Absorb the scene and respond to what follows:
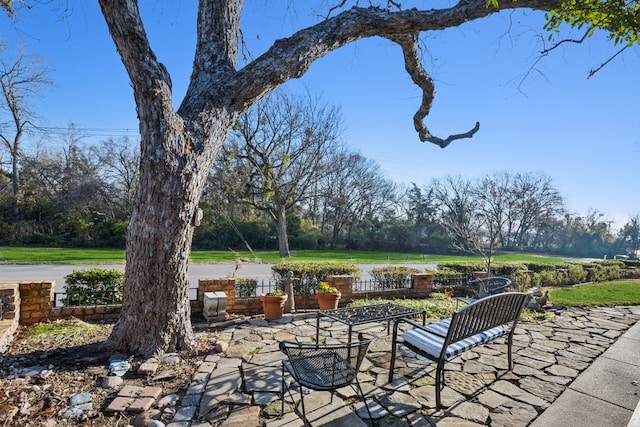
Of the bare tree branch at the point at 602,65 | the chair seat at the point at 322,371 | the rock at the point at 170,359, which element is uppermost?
the bare tree branch at the point at 602,65

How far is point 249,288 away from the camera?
6.25 m

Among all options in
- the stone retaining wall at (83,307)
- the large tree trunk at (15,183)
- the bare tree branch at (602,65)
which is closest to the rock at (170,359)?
the stone retaining wall at (83,307)

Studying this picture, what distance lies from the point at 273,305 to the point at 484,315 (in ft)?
10.5

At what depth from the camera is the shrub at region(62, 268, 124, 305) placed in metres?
5.18

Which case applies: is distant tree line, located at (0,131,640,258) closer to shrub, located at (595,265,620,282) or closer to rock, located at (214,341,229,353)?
shrub, located at (595,265,620,282)

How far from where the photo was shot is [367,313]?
4.12 meters

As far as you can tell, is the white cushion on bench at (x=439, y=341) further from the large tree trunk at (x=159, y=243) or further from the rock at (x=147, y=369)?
the large tree trunk at (x=159, y=243)

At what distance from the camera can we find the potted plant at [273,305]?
5309mm

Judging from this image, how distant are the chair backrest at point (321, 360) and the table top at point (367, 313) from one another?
41.6 inches

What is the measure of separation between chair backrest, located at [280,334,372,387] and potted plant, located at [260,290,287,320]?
2.68 m

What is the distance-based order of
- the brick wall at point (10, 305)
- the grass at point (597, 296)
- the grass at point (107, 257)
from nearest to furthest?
the brick wall at point (10, 305), the grass at point (597, 296), the grass at point (107, 257)

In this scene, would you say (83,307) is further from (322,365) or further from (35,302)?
(322,365)

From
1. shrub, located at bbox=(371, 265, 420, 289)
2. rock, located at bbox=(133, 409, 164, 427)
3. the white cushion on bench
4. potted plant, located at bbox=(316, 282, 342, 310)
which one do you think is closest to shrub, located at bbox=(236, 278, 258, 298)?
potted plant, located at bbox=(316, 282, 342, 310)

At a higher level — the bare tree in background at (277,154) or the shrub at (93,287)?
the bare tree in background at (277,154)
